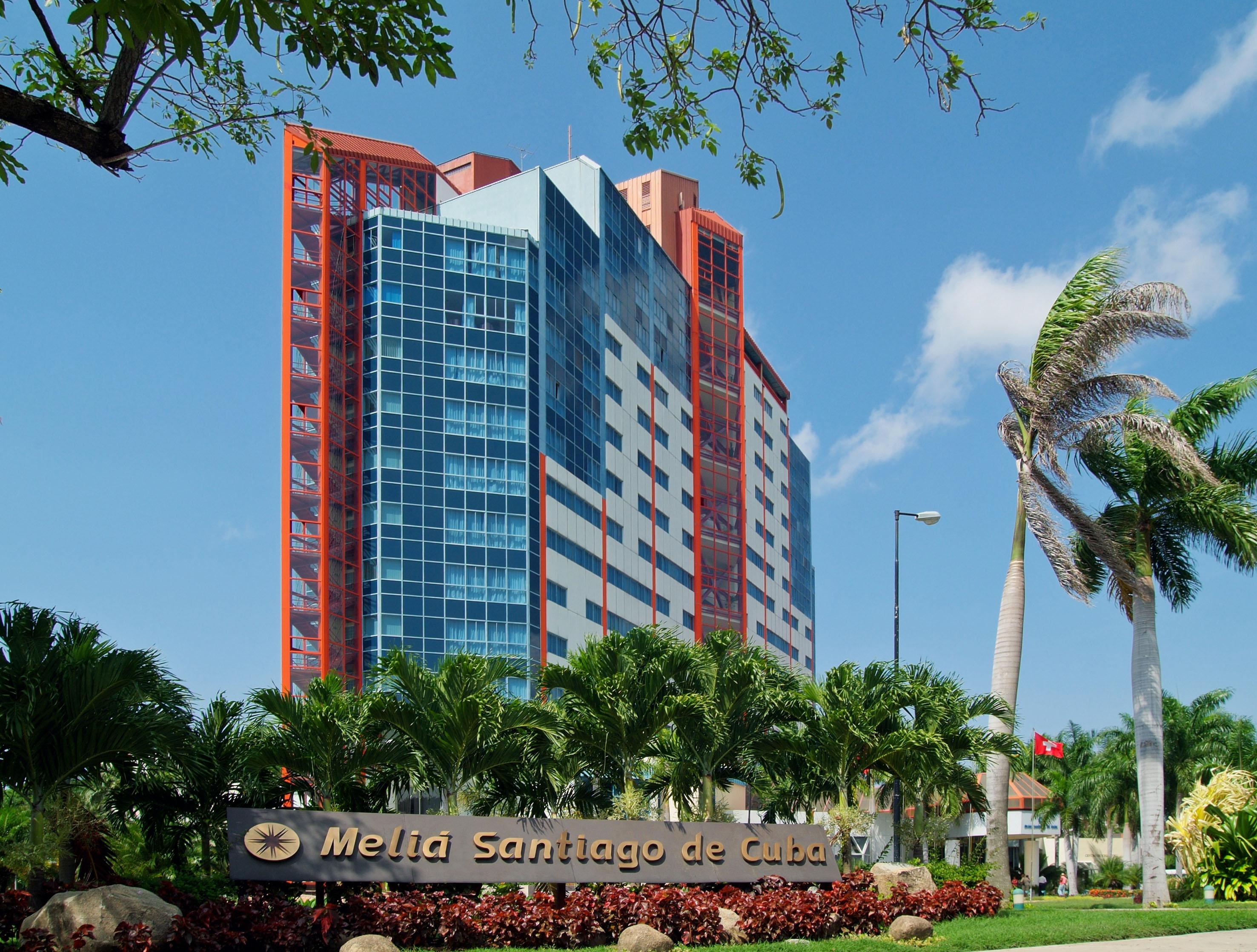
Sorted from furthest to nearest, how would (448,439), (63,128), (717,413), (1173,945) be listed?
(717,413), (448,439), (1173,945), (63,128)

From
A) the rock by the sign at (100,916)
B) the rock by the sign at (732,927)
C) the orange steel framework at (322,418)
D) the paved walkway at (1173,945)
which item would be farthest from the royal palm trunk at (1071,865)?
the rock by the sign at (100,916)

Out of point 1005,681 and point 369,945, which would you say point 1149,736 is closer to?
point 1005,681

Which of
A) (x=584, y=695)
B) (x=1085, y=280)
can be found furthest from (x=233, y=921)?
(x=1085, y=280)

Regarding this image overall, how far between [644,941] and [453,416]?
51.6 m

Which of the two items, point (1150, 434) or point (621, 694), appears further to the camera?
point (1150, 434)

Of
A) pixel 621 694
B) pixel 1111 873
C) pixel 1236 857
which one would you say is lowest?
pixel 1111 873

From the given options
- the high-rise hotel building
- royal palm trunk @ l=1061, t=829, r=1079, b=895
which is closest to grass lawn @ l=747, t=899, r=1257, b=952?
the high-rise hotel building

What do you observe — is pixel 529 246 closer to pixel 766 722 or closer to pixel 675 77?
pixel 766 722

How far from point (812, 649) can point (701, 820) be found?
3987 inches

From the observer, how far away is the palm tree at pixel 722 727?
24516 mm

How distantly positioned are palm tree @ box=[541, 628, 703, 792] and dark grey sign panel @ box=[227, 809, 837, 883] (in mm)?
2498

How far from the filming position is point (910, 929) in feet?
63.2

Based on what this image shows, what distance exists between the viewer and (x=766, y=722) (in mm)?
25922

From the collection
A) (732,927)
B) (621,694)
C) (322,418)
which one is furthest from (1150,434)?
(322,418)
